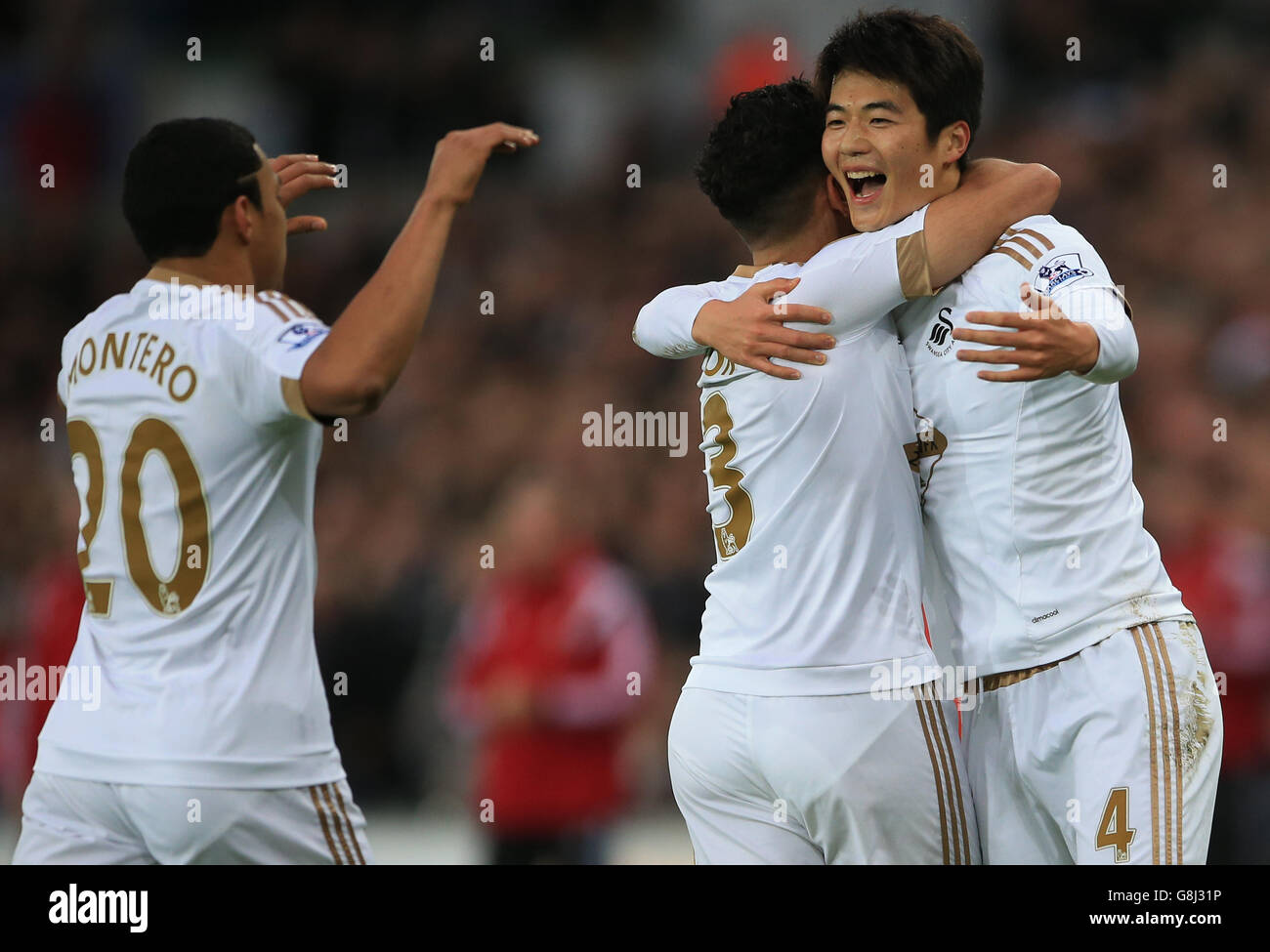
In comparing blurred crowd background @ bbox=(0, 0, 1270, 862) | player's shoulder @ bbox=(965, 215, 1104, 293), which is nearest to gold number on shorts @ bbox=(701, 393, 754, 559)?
player's shoulder @ bbox=(965, 215, 1104, 293)

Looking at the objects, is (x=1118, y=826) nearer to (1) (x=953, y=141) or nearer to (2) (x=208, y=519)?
(1) (x=953, y=141)

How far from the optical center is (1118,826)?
297cm

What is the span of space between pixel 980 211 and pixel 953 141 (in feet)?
0.92

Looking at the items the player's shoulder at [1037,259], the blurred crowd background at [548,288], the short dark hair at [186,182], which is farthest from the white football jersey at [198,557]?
the blurred crowd background at [548,288]

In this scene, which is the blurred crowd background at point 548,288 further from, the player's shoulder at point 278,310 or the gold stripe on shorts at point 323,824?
the player's shoulder at point 278,310

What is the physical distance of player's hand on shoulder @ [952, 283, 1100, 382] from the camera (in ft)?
9.27

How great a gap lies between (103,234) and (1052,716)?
10.7 m

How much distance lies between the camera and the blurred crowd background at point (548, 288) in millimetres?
6930

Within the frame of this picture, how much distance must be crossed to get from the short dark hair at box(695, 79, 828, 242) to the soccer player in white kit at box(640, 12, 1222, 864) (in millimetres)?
64

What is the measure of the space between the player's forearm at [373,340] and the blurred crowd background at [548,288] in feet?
13.1

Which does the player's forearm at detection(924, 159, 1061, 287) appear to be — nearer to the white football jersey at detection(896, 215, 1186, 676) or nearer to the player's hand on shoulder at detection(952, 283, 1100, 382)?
the white football jersey at detection(896, 215, 1186, 676)

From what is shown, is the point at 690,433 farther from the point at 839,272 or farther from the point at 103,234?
the point at 839,272

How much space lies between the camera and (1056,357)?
111 inches
